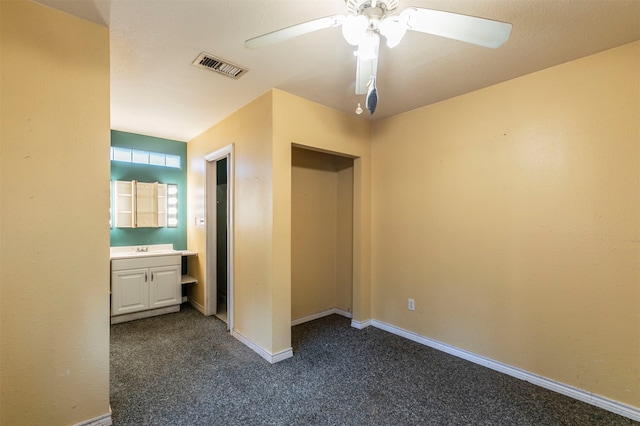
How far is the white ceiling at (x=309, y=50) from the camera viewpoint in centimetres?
→ 158

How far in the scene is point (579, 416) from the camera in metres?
1.88

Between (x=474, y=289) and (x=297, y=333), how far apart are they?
75.0 inches

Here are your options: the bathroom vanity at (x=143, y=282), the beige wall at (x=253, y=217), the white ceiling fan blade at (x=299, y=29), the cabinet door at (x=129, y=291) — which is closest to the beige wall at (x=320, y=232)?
the beige wall at (x=253, y=217)

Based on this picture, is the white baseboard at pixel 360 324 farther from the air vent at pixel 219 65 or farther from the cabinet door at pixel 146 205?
the cabinet door at pixel 146 205

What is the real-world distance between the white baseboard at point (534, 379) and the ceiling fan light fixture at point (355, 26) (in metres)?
2.75

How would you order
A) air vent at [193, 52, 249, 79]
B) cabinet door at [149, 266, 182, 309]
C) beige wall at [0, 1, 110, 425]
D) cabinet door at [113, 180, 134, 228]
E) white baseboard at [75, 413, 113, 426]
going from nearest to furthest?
beige wall at [0, 1, 110, 425] → white baseboard at [75, 413, 113, 426] → air vent at [193, 52, 249, 79] → cabinet door at [149, 266, 182, 309] → cabinet door at [113, 180, 134, 228]

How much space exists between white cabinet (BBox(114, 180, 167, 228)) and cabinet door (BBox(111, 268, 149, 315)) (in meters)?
0.73

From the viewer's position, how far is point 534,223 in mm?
2291

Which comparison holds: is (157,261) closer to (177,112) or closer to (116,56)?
(177,112)

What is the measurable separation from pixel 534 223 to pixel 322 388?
2.13 meters

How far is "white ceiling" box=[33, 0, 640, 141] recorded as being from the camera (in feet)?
5.18

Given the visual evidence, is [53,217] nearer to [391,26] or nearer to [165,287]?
[391,26]

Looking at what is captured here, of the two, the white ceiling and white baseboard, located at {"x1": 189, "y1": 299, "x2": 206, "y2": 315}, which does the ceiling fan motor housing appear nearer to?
the white ceiling

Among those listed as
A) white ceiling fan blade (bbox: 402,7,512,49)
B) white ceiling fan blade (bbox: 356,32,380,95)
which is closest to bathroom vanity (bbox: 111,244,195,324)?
white ceiling fan blade (bbox: 356,32,380,95)
